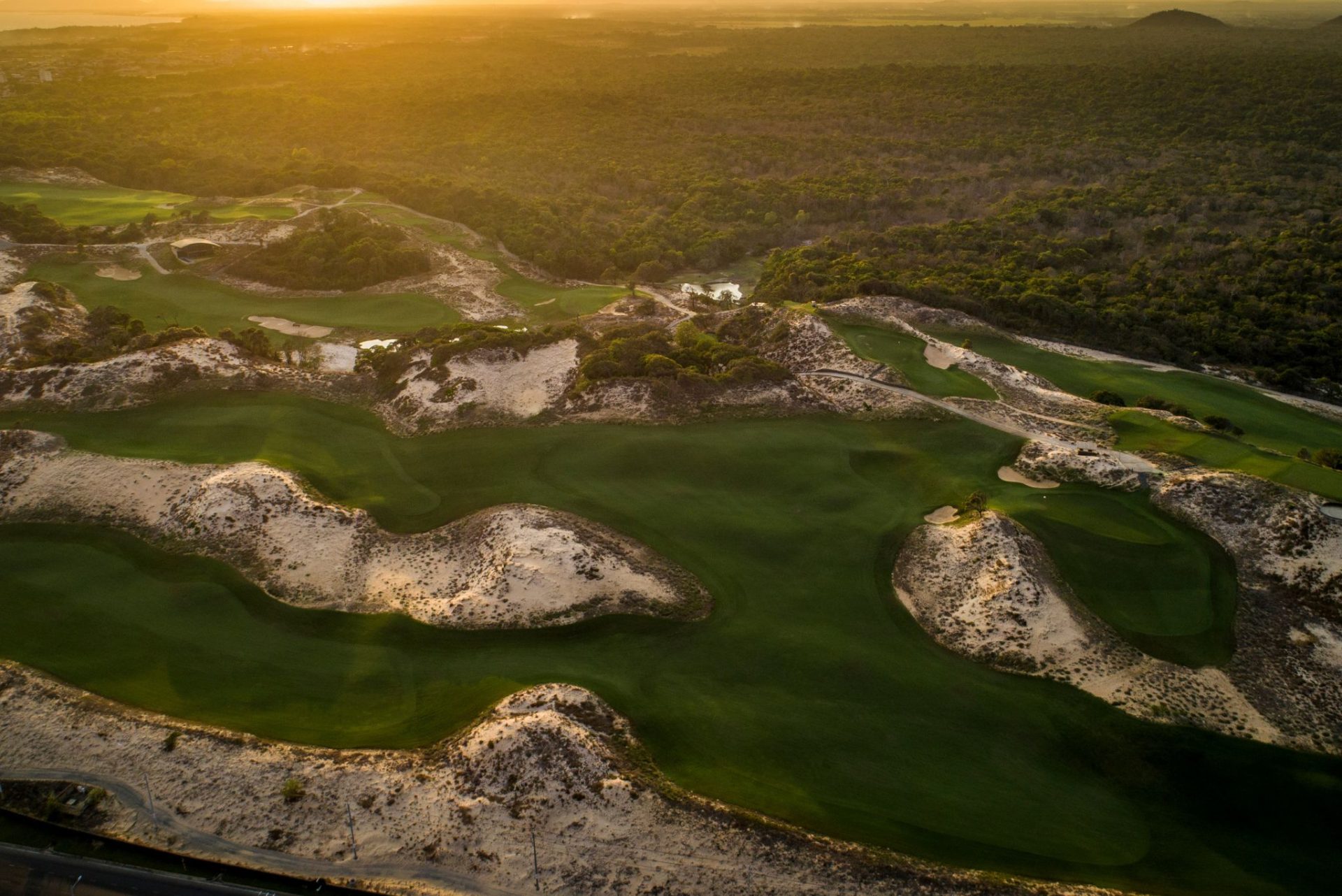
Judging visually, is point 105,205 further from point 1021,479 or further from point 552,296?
point 1021,479

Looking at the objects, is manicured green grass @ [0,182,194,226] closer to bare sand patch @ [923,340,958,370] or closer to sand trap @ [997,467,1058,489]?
bare sand patch @ [923,340,958,370]

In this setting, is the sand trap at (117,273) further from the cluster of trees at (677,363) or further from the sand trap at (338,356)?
the cluster of trees at (677,363)

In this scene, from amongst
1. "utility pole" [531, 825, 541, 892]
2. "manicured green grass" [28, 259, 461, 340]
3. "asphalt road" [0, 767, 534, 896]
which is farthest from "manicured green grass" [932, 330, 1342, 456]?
"asphalt road" [0, 767, 534, 896]

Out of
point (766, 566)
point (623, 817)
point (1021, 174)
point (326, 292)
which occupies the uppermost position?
point (1021, 174)

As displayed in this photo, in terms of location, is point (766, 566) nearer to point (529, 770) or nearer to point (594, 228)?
point (529, 770)

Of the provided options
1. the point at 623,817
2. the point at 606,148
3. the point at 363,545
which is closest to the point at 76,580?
the point at 363,545

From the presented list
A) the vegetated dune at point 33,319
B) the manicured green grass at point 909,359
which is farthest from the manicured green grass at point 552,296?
the vegetated dune at point 33,319
